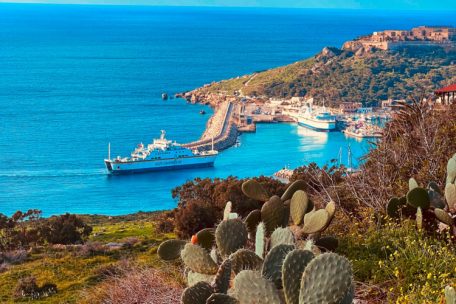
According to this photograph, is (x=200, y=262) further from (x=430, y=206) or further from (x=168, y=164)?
(x=168, y=164)

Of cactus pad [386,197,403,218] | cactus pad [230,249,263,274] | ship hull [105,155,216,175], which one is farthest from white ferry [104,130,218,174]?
cactus pad [230,249,263,274]

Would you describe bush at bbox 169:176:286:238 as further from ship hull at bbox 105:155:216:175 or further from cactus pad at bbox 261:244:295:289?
ship hull at bbox 105:155:216:175

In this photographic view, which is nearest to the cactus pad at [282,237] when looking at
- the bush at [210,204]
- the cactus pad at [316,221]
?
the cactus pad at [316,221]

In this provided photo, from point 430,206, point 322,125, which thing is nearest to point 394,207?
point 430,206

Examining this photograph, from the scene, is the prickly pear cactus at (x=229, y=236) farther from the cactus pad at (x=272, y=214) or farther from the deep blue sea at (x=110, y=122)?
the deep blue sea at (x=110, y=122)

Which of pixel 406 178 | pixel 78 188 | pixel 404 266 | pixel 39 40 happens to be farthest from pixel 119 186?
pixel 39 40

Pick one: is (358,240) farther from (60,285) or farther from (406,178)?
(60,285)
